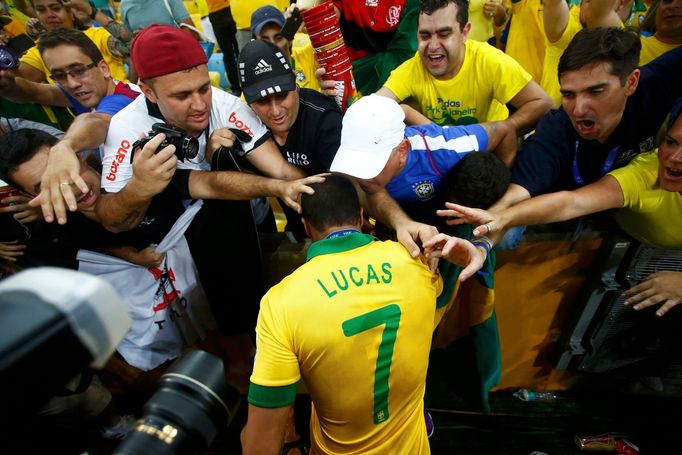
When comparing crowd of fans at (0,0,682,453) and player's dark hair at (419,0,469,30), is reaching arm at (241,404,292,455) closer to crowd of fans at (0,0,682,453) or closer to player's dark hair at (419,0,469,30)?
crowd of fans at (0,0,682,453)

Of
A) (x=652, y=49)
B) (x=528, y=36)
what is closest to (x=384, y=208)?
(x=652, y=49)

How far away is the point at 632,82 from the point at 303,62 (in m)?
2.79

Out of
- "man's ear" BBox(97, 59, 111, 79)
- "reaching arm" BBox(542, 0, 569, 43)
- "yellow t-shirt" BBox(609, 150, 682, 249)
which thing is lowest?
"yellow t-shirt" BBox(609, 150, 682, 249)

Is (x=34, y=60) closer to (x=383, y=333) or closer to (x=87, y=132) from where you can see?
(x=87, y=132)

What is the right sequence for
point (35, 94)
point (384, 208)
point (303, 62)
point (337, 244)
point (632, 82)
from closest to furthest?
1. point (337, 244)
2. point (632, 82)
3. point (384, 208)
4. point (35, 94)
5. point (303, 62)

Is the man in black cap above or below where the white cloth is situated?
above

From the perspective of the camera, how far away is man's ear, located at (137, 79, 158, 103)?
227 cm

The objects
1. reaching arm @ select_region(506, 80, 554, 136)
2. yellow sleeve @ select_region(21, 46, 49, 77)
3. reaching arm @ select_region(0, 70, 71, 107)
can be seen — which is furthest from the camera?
yellow sleeve @ select_region(21, 46, 49, 77)

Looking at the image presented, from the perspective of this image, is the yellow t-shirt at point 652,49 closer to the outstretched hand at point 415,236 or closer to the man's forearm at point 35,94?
the outstretched hand at point 415,236

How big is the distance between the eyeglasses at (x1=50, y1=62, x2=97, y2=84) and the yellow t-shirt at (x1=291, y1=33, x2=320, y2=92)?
1.81m

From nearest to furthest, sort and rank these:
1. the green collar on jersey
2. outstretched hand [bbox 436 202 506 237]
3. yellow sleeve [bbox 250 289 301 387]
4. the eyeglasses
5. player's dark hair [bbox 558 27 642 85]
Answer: yellow sleeve [bbox 250 289 301 387]
the green collar on jersey
outstretched hand [bbox 436 202 506 237]
player's dark hair [bbox 558 27 642 85]
the eyeglasses

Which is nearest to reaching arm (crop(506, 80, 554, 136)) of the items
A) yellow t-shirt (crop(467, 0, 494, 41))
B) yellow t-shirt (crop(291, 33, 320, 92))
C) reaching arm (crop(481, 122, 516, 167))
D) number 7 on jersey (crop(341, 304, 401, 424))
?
reaching arm (crop(481, 122, 516, 167))

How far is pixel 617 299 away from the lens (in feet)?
8.36

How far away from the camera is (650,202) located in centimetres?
207
